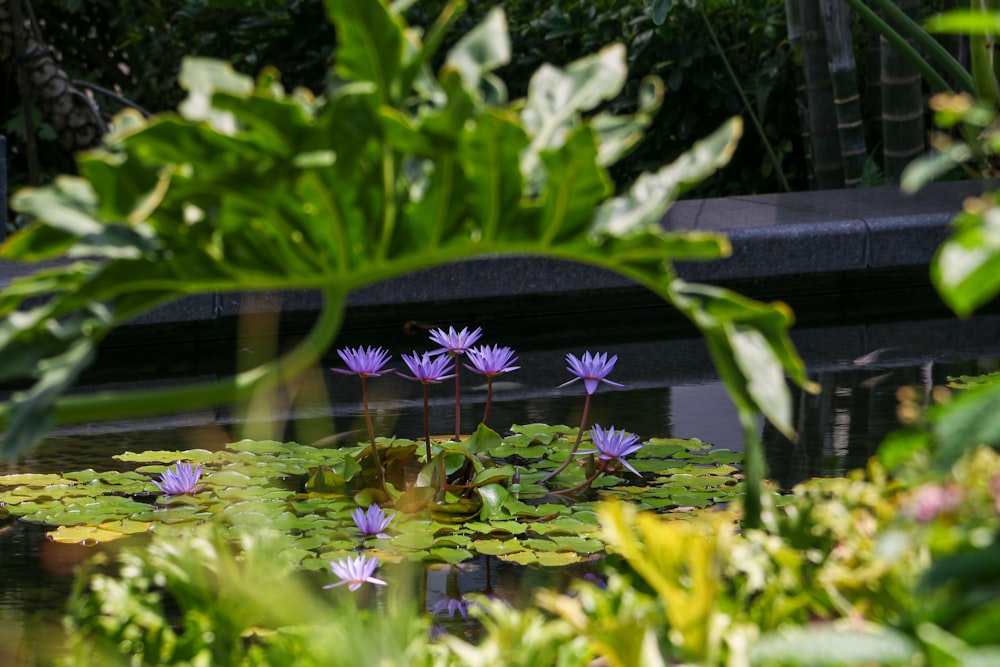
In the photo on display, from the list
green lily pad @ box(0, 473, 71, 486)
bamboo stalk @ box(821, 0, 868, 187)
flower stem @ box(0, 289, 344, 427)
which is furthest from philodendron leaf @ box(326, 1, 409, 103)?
bamboo stalk @ box(821, 0, 868, 187)

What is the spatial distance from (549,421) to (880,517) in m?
2.68

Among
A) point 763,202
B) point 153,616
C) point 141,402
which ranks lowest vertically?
point 153,616

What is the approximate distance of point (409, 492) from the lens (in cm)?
287

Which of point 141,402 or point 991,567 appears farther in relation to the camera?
point 141,402

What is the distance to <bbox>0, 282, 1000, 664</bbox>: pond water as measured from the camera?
2.72 m

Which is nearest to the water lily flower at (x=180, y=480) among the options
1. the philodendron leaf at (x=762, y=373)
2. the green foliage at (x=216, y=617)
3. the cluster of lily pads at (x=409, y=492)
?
the cluster of lily pads at (x=409, y=492)

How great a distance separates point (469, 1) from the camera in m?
8.77

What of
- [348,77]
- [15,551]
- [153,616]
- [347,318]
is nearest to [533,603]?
[15,551]

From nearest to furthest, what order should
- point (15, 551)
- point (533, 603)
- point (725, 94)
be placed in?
point (533, 603) < point (15, 551) < point (725, 94)

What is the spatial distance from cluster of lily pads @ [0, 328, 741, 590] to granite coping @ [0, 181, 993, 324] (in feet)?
4.98

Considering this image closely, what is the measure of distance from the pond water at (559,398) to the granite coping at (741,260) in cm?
15

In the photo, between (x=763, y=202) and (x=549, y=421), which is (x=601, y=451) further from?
(x=763, y=202)

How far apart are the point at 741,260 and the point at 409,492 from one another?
252 centimetres

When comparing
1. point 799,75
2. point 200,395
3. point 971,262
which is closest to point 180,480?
point 200,395
